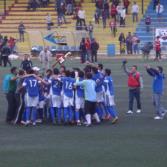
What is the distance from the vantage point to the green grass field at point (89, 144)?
52.6 ft

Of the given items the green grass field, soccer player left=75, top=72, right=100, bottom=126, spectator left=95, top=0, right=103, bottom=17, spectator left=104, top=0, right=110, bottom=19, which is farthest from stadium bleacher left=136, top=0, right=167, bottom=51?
soccer player left=75, top=72, right=100, bottom=126

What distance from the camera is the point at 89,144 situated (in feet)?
59.7

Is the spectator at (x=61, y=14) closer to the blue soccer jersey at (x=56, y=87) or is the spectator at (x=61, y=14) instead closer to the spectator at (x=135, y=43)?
the spectator at (x=135, y=43)

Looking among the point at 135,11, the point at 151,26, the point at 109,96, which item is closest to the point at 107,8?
the point at 135,11

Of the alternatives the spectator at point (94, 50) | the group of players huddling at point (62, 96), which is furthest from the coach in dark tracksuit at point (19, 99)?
the spectator at point (94, 50)

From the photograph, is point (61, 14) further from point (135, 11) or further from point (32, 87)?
point (32, 87)

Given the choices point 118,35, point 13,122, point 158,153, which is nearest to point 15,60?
point 118,35

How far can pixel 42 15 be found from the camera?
5809 centimetres

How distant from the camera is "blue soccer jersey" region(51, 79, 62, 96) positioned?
21047 millimetres

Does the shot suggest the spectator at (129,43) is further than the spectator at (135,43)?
No

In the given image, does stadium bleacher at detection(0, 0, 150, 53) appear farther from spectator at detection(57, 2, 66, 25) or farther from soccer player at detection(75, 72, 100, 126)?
soccer player at detection(75, 72, 100, 126)

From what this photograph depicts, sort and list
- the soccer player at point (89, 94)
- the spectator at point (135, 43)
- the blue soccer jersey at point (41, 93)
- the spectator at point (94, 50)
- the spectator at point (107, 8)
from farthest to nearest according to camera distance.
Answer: the spectator at point (107, 8), the spectator at point (135, 43), the spectator at point (94, 50), the blue soccer jersey at point (41, 93), the soccer player at point (89, 94)

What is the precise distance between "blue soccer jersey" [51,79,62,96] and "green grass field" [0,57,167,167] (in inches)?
37.3

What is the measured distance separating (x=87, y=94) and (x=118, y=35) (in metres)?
33.8
